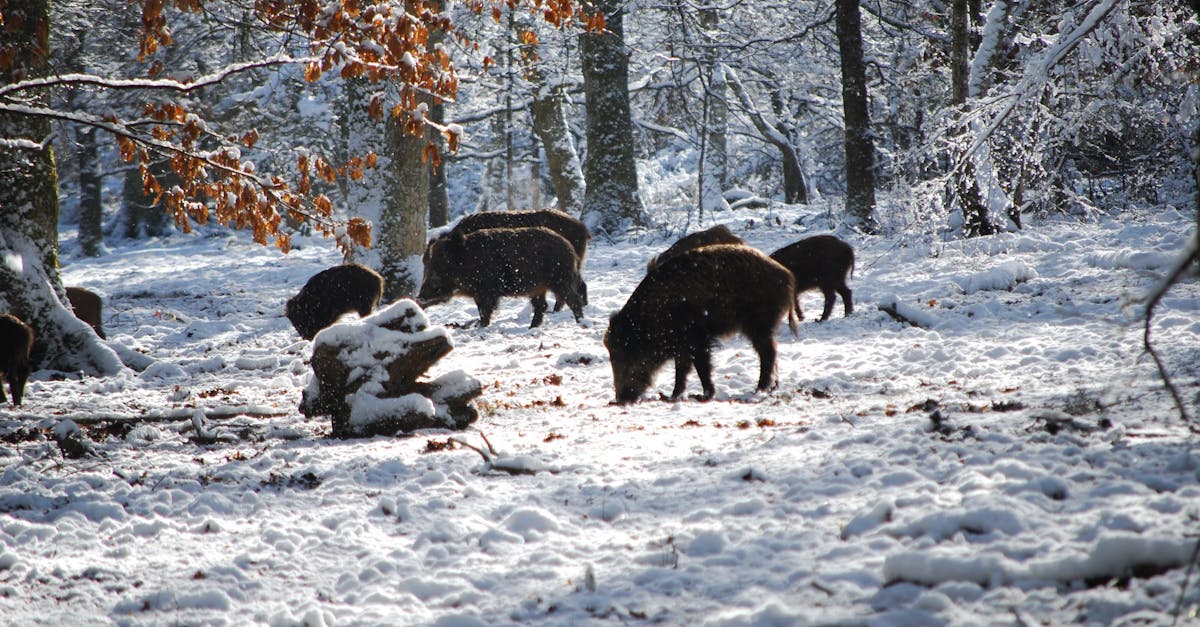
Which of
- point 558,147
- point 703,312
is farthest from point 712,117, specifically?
point 703,312

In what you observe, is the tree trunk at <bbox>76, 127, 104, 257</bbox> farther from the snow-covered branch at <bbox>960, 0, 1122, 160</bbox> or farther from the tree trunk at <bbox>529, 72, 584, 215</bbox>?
the snow-covered branch at <bbox>960, 0, 1122, 160</bbox>

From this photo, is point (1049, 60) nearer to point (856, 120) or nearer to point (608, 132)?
point (856, 120)

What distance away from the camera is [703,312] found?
23.3 feet

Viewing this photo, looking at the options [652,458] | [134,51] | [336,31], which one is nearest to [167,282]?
[134,51]

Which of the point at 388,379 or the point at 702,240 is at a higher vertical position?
the point at 702,240

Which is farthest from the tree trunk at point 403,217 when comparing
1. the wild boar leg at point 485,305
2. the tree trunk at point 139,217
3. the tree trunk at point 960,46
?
the tree trunk at point 139,217

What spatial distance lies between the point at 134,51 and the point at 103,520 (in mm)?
25235

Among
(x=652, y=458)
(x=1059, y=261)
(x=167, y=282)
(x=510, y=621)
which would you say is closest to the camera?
(x=510, y=621)

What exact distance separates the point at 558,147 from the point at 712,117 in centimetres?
892

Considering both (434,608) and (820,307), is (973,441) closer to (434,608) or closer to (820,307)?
(434,608)

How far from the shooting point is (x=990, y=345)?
7.66 m

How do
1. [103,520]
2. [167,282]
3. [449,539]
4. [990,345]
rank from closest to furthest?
[449,539] < [103,520] < [990,345] < [167,282]

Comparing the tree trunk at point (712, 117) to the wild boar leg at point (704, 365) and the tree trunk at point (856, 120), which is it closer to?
the tree trunk at point (856, 120)

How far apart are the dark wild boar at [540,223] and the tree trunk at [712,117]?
5.77 m
